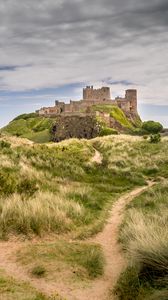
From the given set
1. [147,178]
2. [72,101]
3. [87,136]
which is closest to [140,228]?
[147,178]

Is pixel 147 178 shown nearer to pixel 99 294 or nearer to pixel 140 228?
pixel 140 228

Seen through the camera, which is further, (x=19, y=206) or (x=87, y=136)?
(x=87, y=136)

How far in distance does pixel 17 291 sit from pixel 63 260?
222 centimetres

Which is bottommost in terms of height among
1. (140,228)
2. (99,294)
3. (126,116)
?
(99,294)

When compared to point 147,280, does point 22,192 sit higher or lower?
higher

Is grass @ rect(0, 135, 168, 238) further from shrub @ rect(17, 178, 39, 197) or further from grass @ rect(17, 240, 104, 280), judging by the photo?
grass @ rect(17, 240, 104, 280)

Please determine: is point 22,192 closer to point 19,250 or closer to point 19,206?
point 19,206

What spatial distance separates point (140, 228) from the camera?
9.88m

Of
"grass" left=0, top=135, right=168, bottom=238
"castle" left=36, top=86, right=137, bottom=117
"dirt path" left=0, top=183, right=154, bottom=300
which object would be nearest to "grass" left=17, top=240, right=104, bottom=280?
"dirt path" left=0, top=183, right=154, bottom=300

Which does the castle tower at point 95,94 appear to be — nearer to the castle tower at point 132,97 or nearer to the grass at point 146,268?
the castle tower at point 132,97

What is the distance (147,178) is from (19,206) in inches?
621

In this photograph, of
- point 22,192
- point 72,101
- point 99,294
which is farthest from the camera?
point 72,101

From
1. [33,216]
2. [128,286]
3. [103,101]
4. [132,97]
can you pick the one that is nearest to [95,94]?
[103,101]

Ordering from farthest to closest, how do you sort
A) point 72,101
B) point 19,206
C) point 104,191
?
point 72,101, point 104,191, point 19,206
